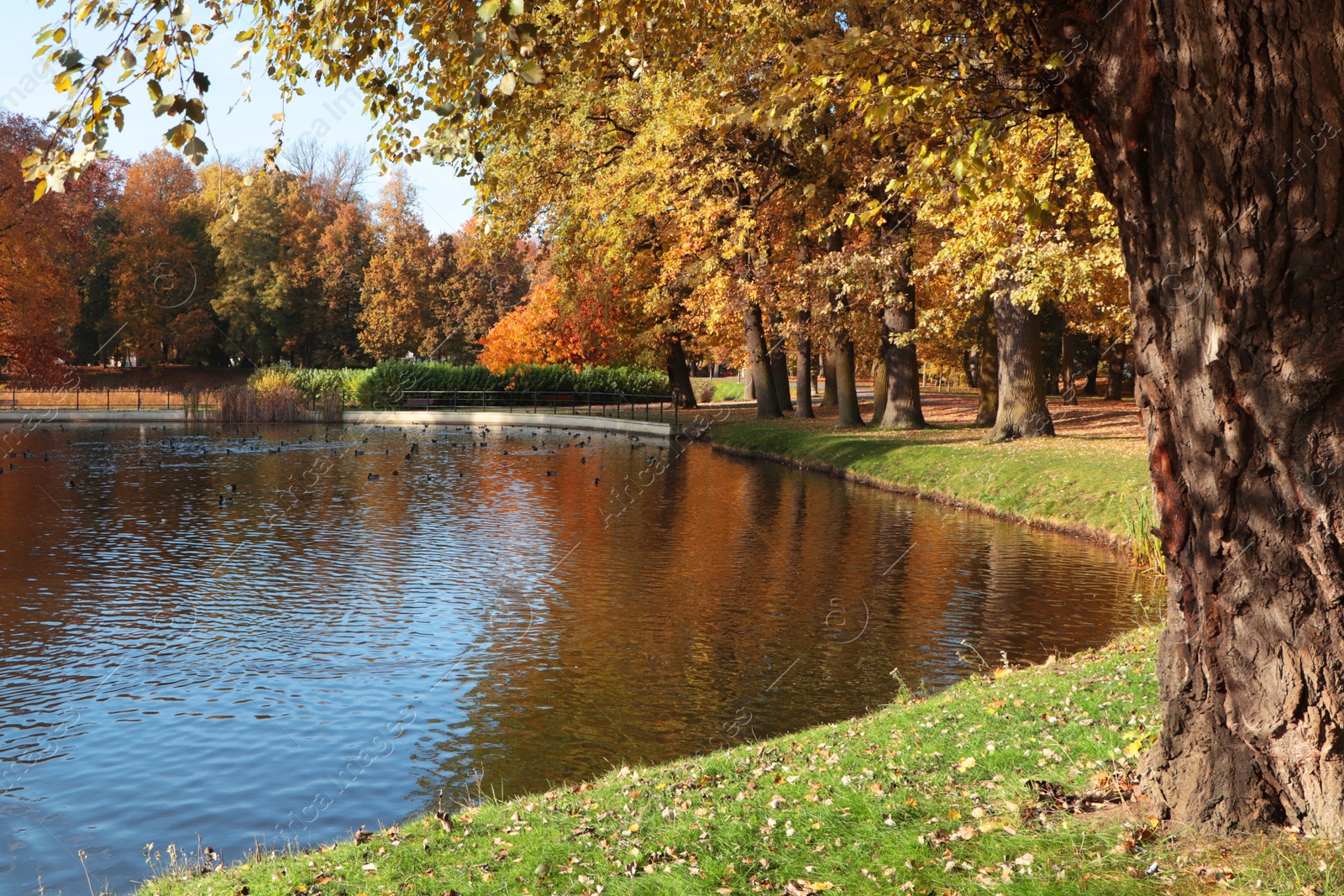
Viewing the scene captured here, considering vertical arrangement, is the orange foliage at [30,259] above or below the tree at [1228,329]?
above

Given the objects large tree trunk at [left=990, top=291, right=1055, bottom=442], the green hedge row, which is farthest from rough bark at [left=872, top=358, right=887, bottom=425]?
the green hedge row

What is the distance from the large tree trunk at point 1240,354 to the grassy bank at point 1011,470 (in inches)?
416

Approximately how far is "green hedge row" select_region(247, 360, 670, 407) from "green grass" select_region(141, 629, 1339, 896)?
148 ft

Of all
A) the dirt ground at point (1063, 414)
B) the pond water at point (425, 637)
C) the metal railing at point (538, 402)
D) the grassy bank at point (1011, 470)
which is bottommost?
the pond water at point (425, 637)

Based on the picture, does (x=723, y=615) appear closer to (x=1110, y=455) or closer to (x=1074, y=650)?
(x=1074, y=650)

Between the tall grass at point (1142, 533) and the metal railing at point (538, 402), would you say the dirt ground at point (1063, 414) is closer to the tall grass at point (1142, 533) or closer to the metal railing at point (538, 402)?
the metal railing at point (538, 402)

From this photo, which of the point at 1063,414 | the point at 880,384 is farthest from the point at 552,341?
the point at 1063,414

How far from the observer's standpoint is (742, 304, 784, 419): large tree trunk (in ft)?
128

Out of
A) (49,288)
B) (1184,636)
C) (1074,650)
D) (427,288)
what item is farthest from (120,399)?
(1184,636)

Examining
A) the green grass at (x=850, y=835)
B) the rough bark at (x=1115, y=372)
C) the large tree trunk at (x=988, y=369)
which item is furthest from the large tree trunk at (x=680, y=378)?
the green grass at (x=850, y=835)

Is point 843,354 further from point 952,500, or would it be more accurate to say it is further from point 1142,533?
point 1142,533

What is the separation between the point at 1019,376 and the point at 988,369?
6.61 m

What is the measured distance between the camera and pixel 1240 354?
501 centimetres

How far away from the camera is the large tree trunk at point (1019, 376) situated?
27250 millimetres
